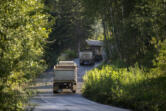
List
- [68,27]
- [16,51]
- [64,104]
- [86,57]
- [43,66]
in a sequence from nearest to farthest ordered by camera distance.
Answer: [16,51]
[43,66]
[64,104]
[86,57]
[68,27]

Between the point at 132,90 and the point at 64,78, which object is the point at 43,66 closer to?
the point at 132,90

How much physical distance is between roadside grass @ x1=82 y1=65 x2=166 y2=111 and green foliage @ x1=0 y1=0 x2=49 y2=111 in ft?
21.7

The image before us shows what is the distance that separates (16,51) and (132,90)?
9.79m

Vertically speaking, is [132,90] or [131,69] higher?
[131,69]

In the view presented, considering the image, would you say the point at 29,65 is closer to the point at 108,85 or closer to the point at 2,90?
the point at 2,90

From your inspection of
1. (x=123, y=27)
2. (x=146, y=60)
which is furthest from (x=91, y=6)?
(x=146, y=60)

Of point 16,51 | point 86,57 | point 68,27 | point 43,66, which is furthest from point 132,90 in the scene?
point 68,27

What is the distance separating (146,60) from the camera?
35.3 meters

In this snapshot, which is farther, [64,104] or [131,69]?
[131,69]

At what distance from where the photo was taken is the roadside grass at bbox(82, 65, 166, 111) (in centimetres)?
1560

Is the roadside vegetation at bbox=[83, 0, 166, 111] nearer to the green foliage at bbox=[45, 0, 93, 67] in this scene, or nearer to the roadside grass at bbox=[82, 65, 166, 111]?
the roadside grass at bbox=[82, 65, 166, 111]

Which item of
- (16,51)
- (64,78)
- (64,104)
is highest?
(16,51)

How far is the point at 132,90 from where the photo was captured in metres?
18.5

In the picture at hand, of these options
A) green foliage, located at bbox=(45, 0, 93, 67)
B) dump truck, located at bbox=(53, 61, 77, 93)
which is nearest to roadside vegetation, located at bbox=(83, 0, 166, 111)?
dump truck, located at bbox=(53, 61, 77, 93)
